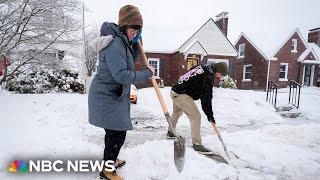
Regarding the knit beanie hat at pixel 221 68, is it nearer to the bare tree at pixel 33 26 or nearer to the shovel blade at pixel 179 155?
the shovel blade at pixel 179 155

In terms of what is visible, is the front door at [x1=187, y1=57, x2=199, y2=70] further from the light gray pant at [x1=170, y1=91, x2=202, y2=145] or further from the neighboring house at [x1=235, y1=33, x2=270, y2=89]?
the light gray pant at [x1=170, y1=91, x2=202, y2=145]

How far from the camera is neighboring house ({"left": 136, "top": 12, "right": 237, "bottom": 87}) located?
20469 mm

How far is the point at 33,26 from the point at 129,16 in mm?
6422

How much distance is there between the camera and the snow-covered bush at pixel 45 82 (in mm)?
13125

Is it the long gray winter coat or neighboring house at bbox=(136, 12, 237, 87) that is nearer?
the long gray winter coat

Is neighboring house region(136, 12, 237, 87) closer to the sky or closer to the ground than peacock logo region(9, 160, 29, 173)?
closer to the sky

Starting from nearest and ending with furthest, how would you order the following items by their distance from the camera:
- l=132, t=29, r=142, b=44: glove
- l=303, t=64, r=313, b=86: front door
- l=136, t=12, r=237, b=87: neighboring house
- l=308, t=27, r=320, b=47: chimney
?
l=132, t=29, r=142, b=44: glove
l=136, t=12, r=237, b=87: neighboring house
l=303, t=64, r=313, b=86: front door
l=308, t=27, r=320, b=47: chimney

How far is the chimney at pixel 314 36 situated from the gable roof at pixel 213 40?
12.3 meters

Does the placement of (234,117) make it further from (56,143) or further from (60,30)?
(56,143)

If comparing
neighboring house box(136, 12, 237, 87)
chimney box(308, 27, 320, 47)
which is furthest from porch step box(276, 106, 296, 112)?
chimney box(308, 27, 320, 47)

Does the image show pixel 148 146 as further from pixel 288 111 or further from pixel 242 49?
pixel 242 49

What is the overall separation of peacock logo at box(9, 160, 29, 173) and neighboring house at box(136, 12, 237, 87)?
16.7 metres

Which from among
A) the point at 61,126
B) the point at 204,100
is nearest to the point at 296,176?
the point at 204,100

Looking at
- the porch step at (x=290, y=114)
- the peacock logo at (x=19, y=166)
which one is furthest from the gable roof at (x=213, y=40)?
the peacock logo at (x=19, y=166)
